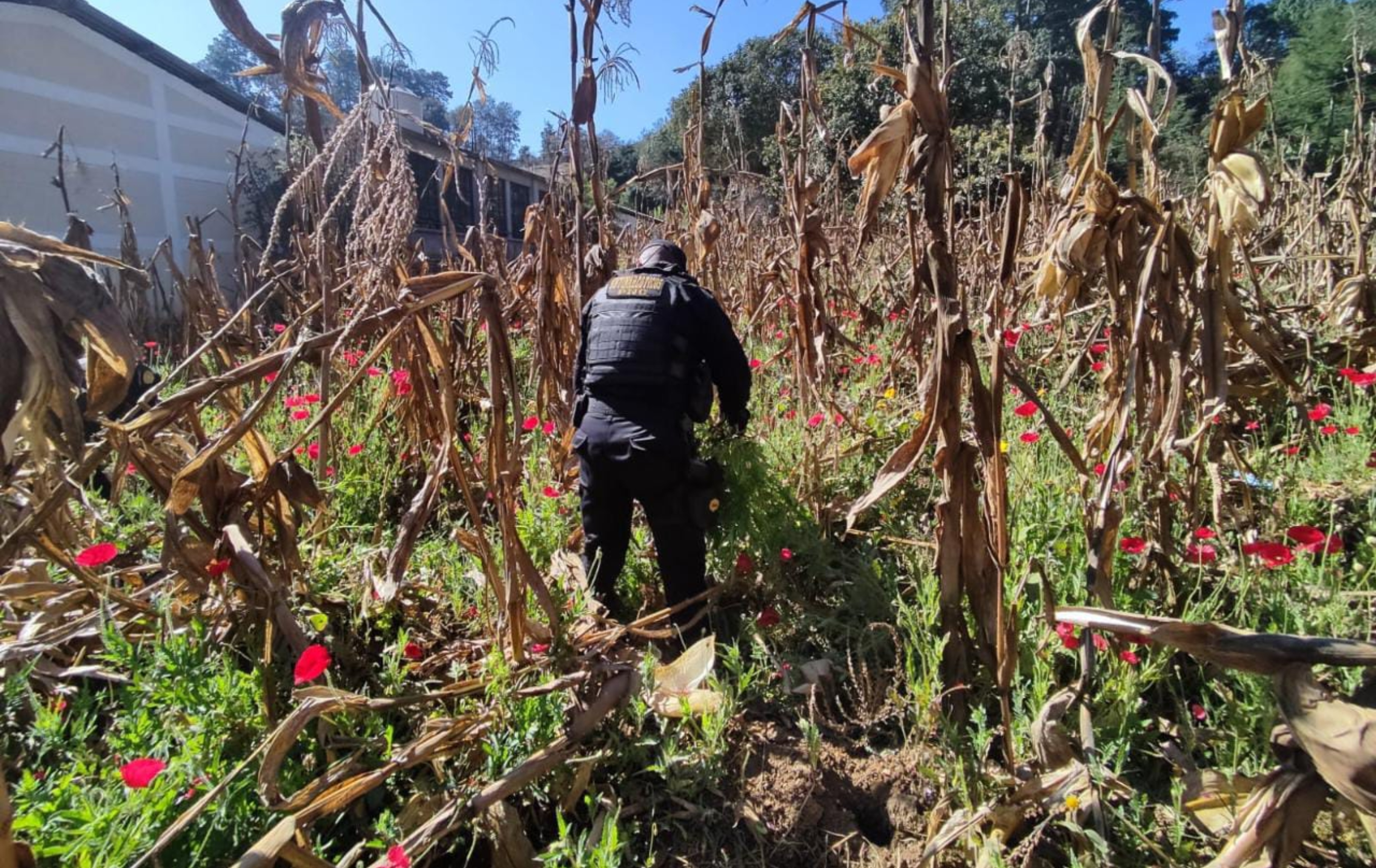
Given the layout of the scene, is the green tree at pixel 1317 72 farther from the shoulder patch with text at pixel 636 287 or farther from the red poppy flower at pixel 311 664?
the red poppy flower at pixel 311 664

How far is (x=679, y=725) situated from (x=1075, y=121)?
9.68 meters

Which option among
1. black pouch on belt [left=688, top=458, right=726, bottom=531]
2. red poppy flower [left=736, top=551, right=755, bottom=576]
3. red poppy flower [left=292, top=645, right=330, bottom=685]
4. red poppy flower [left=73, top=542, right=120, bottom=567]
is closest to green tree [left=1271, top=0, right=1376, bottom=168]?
black pouch on belt [left=688, top=458, right=726, bottom=531]

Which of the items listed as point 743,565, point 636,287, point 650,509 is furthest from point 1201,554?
point 636,287

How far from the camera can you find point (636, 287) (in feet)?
9.11

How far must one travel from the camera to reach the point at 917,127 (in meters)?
1.55

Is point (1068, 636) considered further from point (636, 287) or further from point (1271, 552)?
point (636, 287)

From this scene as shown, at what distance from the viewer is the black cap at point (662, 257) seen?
299 centimetres

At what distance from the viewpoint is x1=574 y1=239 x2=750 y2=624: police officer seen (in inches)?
104

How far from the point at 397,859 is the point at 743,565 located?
143 centimetres

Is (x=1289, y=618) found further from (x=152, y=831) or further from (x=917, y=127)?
(x=152, y=831)

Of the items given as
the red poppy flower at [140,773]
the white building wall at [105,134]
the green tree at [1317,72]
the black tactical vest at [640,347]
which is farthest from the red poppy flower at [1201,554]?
the green tree at [1317,72]

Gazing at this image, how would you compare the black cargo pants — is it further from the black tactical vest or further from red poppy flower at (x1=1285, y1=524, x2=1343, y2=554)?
red poppy flower at (x1=1285, y1=524, x2=1343, y2=554)

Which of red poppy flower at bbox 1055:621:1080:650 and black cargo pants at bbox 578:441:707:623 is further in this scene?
black cargo pants at bbox 578:441:707:623

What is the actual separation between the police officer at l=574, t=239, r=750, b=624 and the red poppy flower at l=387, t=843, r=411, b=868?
1275 mm
